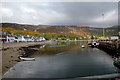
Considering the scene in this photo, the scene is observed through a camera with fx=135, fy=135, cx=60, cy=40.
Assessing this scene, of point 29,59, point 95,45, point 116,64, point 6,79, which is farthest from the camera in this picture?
point 95,45

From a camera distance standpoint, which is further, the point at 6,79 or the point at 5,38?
the point at 5,38

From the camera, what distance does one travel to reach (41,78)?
20.6 m

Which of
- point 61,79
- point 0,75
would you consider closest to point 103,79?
point 61,79

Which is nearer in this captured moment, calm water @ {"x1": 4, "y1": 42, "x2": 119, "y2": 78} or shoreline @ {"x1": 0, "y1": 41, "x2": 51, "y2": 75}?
calm water @ {"x1": 4, "y1": 42, "x2": 119, "y2": 78}

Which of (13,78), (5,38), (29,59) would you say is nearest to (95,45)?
(29,59)

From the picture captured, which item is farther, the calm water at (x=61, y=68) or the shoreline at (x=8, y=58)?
the shoreline at (x=8, y=58)

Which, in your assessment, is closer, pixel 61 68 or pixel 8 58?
pixel 61 68

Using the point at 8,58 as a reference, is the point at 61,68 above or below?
below

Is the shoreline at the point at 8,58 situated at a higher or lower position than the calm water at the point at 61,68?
higher

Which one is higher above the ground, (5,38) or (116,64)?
(5,38)

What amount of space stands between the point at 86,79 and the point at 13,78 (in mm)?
10845

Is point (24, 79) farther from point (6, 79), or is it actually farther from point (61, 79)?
point (61, 79)

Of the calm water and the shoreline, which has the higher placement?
the shoreline

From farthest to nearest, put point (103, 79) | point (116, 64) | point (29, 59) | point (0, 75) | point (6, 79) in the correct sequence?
point (29, 59), point (116, 64), point (0, 75), point (6, 79), point (103, 79)
